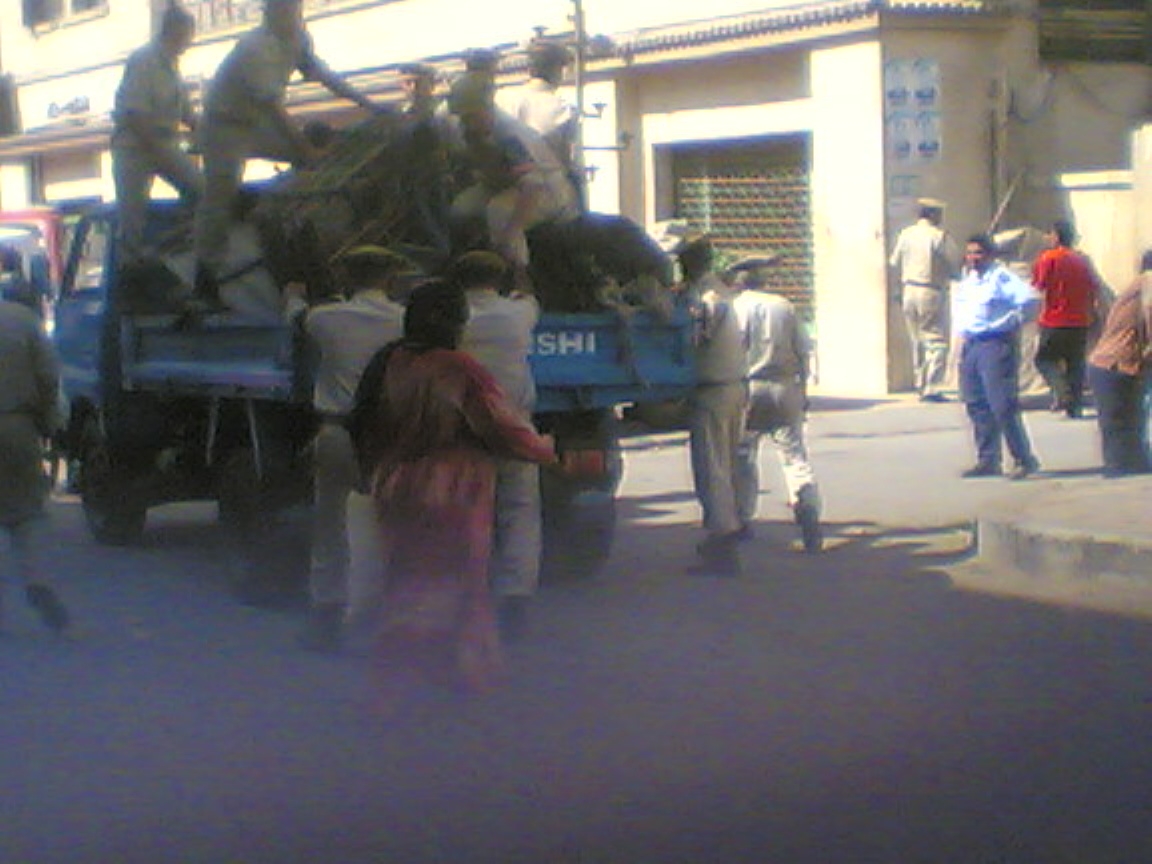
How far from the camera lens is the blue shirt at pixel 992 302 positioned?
43.9 feet

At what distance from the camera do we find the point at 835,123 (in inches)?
811

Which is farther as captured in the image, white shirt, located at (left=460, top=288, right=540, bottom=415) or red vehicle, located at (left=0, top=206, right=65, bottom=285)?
red vehicle, located at (left=0, top=206, right=65, bottom=285)

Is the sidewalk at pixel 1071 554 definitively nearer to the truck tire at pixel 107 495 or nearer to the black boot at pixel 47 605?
the black boot at pixel 47 605

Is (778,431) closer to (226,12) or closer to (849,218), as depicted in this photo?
(849,218)

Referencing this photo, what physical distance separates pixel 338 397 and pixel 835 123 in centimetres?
1315

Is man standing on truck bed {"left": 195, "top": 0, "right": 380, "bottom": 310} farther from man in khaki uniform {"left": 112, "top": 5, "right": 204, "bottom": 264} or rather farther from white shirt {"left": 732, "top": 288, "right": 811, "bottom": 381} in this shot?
white shirt {"left": 732, "top": 288, "right": 811, "bottom": 381}

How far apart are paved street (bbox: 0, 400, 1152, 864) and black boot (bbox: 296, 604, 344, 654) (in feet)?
0.56

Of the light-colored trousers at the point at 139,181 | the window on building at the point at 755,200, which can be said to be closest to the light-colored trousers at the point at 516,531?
the light-colored trousers at the point at 139,181

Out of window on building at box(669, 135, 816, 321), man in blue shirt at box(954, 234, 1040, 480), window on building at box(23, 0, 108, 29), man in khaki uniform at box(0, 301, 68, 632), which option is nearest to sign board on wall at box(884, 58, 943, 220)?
window on building at box(669, 135, 816, 321)

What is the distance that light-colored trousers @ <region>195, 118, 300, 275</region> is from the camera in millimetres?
10398

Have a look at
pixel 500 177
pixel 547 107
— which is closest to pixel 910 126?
pixel 547 107

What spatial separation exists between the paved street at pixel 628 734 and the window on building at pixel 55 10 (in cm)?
2509

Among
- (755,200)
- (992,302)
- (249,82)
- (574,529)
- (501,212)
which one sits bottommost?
(574,529)

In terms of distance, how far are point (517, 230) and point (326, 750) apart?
3.52 m
